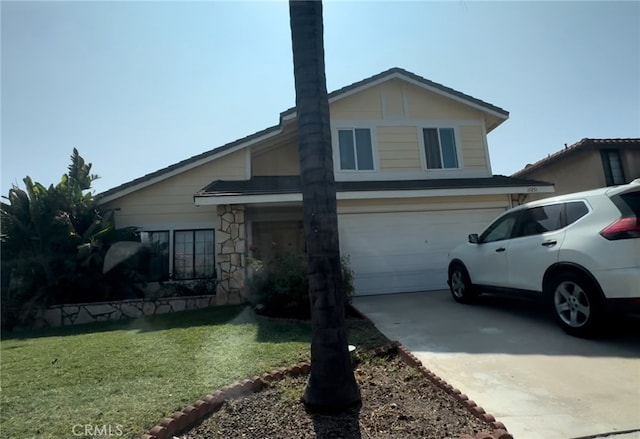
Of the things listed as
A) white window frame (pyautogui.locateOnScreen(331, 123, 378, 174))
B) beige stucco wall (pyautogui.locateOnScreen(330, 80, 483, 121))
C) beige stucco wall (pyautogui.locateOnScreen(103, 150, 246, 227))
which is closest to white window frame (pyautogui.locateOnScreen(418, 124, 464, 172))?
beige stucco wall (pyautogui.locateOnScreen(330, 80, 483, 121))

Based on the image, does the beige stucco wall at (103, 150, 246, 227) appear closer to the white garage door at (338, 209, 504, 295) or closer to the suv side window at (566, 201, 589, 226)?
the white garage door at (338, 209, 504, 295)

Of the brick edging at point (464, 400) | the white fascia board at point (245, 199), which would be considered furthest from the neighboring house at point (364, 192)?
the brick edging at point (464, 400)

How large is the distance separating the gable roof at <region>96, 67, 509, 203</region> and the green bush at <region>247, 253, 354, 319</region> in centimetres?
499

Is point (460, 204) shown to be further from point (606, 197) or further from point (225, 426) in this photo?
point (225, 426)

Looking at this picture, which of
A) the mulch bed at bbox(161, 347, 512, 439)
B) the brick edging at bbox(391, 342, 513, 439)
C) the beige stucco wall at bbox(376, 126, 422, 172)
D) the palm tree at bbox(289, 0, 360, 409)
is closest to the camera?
the brick edging at bbox(391, 342, 513, 439)

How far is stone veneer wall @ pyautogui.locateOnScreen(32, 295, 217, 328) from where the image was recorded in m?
9.06

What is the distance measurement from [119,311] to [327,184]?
28.0 ft

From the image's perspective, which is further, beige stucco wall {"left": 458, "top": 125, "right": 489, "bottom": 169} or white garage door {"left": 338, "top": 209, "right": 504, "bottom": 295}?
beige stucco wall {"left": 458, "top": 125, "right": 489, "bottom": 169}

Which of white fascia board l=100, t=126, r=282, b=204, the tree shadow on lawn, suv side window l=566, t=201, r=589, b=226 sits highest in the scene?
white fascia board l=100, t=126, r=282, b=204

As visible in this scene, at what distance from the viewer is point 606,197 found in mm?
4613

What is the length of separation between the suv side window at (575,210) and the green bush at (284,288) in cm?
386

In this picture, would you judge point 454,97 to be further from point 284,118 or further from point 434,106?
point 284,118

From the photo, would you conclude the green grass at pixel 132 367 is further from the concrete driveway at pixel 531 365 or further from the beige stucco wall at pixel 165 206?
the beige stucco wall at pixel 165 206

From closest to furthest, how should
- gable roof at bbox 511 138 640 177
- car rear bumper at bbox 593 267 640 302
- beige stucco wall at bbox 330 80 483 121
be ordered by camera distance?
car rear bumper at bbox 593 267 640 302
beige stucco wall at bbox 330 80 483 121
gable roof at bbox 511 138 640 177
